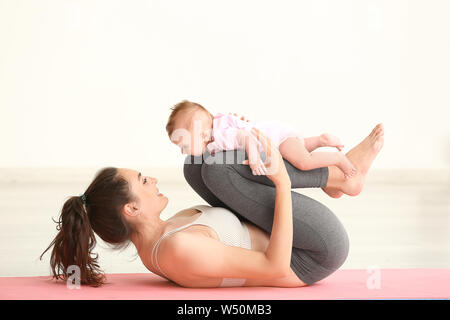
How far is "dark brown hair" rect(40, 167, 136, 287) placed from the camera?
1.99 m

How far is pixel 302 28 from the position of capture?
9234mm

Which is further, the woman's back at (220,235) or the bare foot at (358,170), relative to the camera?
the bare foot at (358,170)

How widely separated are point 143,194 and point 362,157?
0.89 m

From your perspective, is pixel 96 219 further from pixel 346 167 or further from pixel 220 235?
pixel 346 167

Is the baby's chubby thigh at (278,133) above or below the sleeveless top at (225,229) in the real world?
above

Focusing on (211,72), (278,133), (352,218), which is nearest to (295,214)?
(278,133)

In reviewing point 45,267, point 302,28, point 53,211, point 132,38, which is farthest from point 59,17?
point 45,267

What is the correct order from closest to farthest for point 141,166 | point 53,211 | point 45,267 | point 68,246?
point 68,246, point 45,267, point 53,211, point 141,166

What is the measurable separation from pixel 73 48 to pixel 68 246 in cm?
724

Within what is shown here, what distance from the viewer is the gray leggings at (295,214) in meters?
2.03

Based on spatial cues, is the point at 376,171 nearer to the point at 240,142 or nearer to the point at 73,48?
the point at 73,48

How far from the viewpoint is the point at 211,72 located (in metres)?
8.88

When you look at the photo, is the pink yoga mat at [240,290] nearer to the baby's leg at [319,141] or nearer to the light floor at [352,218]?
the light floor at [352,218]

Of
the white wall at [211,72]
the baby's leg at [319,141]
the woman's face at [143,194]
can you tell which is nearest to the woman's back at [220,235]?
the woman's face at [143,194]
